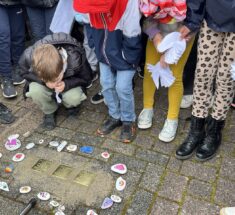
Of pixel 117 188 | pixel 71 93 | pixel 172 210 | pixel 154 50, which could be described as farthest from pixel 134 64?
pixel 172 210

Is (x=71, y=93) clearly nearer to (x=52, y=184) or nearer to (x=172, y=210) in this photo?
(x=52, y=184)

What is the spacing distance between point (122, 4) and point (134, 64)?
20.6 inches

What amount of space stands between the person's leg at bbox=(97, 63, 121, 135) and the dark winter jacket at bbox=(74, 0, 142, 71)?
0.12 metres

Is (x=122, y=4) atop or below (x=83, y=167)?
atop

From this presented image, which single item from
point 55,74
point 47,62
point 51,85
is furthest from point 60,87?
point 47,62

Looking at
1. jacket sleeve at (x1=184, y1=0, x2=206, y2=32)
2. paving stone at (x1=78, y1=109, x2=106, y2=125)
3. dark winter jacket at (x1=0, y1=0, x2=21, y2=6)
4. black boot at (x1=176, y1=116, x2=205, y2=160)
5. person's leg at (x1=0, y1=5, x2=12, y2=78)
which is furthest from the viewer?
person's leg at (x1=0, y1=5, x2=12, y2=78)

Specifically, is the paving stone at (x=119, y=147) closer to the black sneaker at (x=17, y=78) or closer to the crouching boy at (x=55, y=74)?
the crouching boy at (x=55, y=74)

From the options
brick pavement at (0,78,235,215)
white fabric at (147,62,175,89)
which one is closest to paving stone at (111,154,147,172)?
brick pavement at (0,78,235,215)

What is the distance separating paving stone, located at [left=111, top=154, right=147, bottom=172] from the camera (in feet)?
9.28

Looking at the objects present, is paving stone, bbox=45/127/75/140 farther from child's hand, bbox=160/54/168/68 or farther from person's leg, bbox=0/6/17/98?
child's hand, bbox=160/54/168/68

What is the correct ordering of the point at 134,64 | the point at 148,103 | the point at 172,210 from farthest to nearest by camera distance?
the point at 148,103, the point at 134,64, the point at 172,210

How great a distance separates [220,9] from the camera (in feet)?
7.39

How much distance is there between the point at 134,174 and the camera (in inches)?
109

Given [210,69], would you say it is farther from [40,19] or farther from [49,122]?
[40,19]
